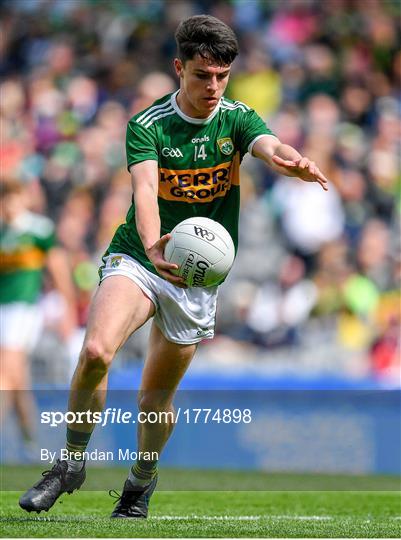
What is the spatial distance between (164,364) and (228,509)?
1.51 m

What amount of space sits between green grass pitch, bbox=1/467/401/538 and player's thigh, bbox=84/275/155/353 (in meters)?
0.98

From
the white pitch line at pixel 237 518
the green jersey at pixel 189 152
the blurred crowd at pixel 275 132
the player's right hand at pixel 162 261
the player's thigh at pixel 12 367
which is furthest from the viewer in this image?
the blurred crowd at pixel 275 132

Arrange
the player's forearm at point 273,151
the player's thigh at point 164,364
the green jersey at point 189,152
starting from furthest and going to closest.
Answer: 1. the player's thigh at point 164,364
2. the green jersey at point 189,152
3. the player's forearm at point 273,151

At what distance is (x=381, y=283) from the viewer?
13562mm

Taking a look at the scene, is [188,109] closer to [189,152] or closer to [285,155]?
[189,152]

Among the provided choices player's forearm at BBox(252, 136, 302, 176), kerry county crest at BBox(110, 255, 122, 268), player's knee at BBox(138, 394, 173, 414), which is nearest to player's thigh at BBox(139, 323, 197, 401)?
player's knee at BBox(138, 394, 173, 414)

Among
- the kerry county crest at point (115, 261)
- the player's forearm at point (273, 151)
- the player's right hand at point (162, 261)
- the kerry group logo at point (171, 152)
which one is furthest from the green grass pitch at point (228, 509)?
the kerry group logo at point (171, 152)

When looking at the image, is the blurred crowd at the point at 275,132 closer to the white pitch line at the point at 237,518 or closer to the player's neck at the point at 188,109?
the white pitch line at the point at 237,518

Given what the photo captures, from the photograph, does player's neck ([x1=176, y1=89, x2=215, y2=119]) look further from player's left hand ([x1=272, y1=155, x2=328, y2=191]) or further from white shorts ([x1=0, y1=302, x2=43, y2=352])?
white shorts ([x1=0, y1=302, x2=43, y2=352])

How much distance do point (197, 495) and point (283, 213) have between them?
5988 mm

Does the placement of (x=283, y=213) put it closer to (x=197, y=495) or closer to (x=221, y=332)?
(x=221, y=332)

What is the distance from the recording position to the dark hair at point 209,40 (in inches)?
261

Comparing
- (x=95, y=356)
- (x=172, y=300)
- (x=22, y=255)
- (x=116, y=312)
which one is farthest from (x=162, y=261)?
(x=22, y=255)

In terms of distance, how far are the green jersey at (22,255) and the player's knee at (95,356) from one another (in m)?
5.45
